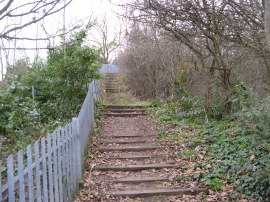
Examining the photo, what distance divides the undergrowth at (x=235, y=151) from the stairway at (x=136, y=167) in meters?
0.40

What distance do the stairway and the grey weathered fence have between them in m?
0.70

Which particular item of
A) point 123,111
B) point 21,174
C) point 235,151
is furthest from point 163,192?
point 123,111

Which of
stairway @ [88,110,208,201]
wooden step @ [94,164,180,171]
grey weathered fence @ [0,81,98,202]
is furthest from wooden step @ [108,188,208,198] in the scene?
wooden step @ [94,164,180,171]

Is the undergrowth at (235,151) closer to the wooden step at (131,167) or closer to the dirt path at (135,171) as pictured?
the dirt path at (135,171)

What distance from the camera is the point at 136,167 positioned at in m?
5.94

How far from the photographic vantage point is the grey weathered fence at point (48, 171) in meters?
2.54

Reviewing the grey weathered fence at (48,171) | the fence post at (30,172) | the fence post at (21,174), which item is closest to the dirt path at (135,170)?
the grey weathered fence at (48,171)

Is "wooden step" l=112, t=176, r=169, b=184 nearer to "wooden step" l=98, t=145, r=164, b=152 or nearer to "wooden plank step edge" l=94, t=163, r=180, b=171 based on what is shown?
"wooden plank step edge" l=94, t=163, r=180, b=171

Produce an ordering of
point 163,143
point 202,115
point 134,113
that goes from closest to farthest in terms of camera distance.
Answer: point 163,143, point 202,115, point 134,113

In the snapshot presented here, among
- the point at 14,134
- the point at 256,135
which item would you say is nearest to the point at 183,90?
the point at 256,135

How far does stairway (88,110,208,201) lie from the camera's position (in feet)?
16.0

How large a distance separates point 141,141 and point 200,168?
244 cm

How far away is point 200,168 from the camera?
5594 mm

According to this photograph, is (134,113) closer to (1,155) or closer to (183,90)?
(183,90)
